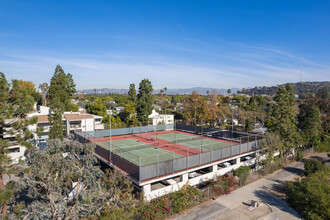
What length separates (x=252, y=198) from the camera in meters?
18.4

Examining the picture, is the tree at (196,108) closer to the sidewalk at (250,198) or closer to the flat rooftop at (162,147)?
the flat rooftop at (162,147)

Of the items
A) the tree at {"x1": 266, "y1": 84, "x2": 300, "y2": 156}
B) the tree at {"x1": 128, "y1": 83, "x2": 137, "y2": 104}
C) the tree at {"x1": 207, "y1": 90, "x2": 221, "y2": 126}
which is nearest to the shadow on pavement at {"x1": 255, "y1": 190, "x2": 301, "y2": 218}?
the tree at {"x1": 266, "y1": 84, "x2": 300, "y2": 156}

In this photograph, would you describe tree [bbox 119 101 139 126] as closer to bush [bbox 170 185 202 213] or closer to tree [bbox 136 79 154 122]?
tree [bbox 136 79 154 122]

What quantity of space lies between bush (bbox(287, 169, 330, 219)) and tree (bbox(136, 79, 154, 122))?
112 feet

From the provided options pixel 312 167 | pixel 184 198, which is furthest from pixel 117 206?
pixel 312 167

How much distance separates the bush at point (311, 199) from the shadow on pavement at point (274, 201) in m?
0.45

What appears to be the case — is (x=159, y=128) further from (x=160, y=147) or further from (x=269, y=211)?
(x=269, y=211)

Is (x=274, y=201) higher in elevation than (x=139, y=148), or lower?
lower

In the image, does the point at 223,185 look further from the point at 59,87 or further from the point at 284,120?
the point at 59,87

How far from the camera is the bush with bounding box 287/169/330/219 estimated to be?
47.5 ft

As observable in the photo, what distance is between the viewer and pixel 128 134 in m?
35.2

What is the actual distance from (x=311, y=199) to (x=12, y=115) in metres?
21.0

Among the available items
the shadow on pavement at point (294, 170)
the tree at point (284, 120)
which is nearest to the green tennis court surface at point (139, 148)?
the tree at point (284, 120)

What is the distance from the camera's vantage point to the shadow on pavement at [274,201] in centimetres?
1666
